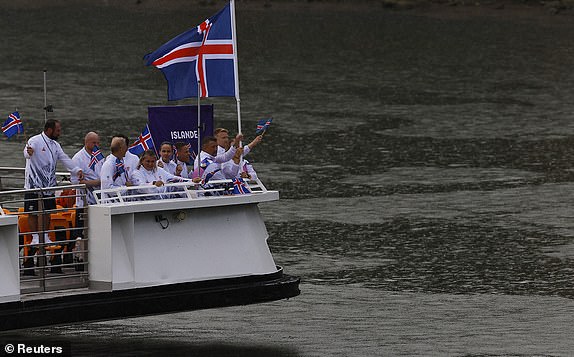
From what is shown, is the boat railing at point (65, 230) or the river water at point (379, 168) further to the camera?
the river water at point (379, 168)

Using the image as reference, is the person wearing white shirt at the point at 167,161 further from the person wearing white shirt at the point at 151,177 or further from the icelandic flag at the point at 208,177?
the icelandic flag at the point at 208,177

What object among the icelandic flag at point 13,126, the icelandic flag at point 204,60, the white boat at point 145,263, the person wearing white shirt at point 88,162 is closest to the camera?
the white boat at point 145,263

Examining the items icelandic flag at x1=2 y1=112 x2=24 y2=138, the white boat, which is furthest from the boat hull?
icelandic flag at x1=2 y1=112 x2=24 y2=138

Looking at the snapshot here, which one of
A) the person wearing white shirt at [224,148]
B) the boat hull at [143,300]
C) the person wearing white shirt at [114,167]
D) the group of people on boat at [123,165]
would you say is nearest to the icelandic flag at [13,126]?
the group of people on boat at [123,165]

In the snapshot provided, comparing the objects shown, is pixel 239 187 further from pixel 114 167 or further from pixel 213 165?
pixel 114 167

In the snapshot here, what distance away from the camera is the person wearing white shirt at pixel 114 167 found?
16953 mm

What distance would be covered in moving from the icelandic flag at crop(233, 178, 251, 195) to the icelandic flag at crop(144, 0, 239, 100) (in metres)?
1.06

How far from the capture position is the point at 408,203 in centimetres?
2984

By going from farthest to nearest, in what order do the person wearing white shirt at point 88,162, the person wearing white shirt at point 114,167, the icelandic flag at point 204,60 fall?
the icelandic flag at point 204,60
the person wearing white shirt at point 88,162
the person wearing white shirt at point 114,167

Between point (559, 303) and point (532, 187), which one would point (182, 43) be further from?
point (532, 187)

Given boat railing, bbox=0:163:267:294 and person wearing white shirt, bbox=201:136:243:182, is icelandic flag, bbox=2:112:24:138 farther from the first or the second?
person wearing white shirt, bbox=201:136:243:182

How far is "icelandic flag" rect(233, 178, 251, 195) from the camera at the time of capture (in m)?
17.7

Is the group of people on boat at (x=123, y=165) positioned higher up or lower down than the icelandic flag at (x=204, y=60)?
lower down

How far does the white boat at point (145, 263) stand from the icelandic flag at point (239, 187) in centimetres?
16
